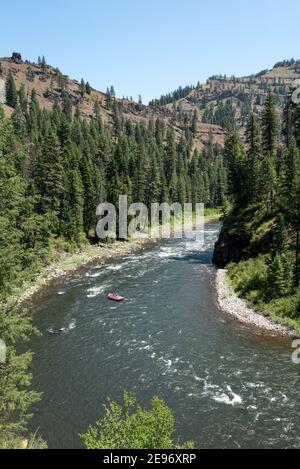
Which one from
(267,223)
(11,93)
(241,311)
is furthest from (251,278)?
(11,93)

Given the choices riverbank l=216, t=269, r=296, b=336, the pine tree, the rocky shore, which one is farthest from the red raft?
the pine tree

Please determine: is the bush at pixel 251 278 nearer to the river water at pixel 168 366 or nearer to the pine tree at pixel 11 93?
the river water at pixel 168 366

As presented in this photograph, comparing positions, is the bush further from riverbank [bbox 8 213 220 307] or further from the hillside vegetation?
riverbank [bbox 8 213 220 307]

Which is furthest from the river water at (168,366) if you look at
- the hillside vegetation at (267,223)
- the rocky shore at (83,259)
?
the hillside vegetation at (267,223)

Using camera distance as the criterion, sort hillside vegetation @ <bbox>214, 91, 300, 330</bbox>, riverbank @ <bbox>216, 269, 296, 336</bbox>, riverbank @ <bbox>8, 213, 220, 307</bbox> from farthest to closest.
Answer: riverbank @ <bbox>8, 213, 220, 307</bbox>, hillside vegetation @ <bbox>214, 91, 300, 330</bbox>, riverbank @ <bbox>216, 269, 296, 336</bbox>

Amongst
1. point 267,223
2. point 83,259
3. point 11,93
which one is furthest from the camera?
point 11,93

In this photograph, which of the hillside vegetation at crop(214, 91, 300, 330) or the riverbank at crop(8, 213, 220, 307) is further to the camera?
the riverbank at crop(8, 213, 220, 307)

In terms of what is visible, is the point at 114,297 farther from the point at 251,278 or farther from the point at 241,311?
the point at 251,278
